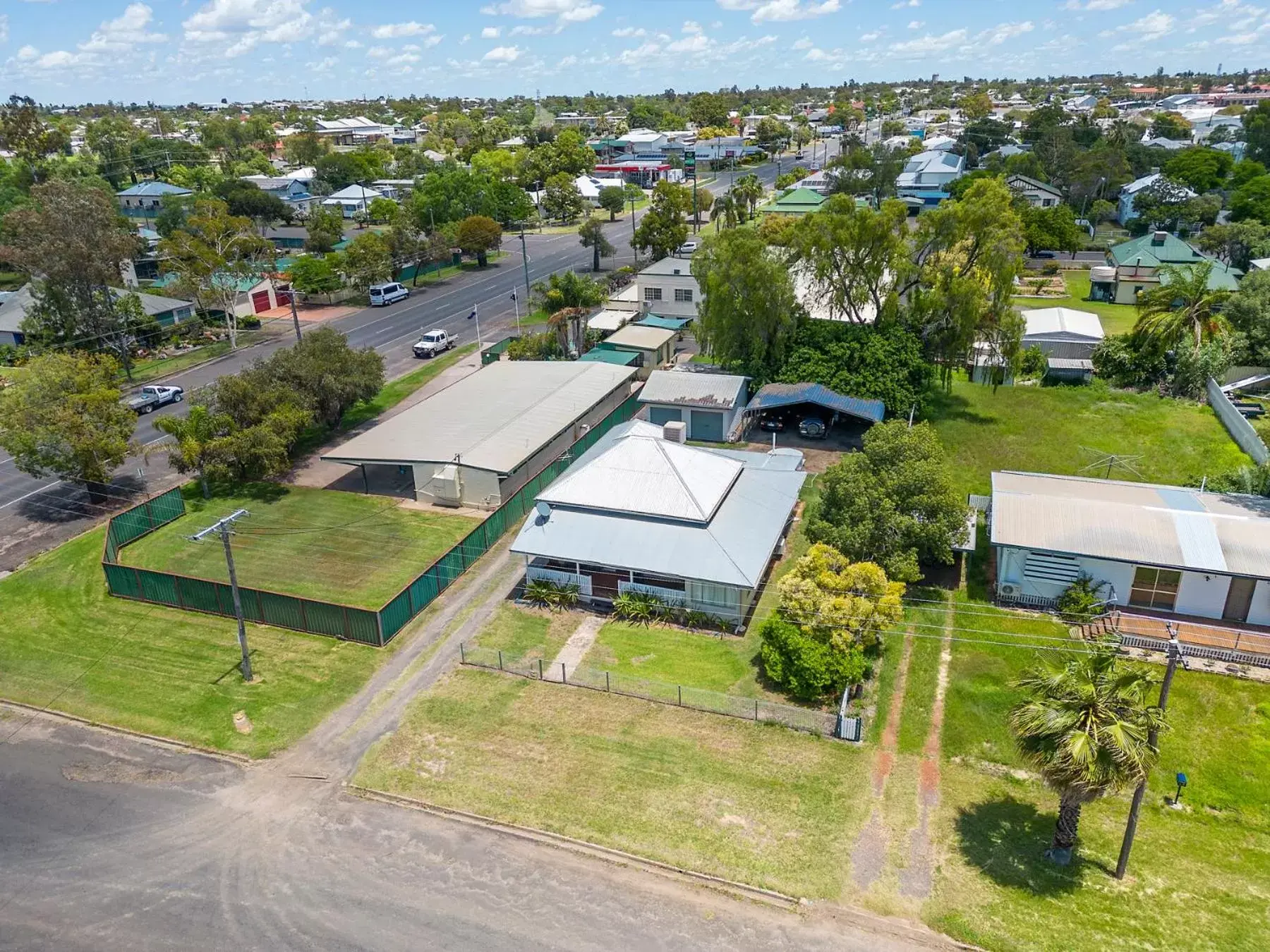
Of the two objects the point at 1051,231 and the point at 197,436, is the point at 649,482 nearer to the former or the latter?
the point at 197,436

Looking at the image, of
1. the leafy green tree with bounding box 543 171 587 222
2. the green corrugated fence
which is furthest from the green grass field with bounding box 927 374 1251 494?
the leafy green tree with bounding box 543 171 587 222

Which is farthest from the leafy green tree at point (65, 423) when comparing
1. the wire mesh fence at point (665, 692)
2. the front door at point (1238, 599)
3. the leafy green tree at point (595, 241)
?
the leafy green tree at point (595, 241)

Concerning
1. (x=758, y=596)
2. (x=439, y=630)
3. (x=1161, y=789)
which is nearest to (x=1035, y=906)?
(x=1161, y=789)

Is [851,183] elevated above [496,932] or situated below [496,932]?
above

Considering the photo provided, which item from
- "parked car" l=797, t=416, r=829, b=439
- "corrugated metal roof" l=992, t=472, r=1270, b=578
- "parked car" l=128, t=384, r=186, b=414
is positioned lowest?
"parked car" l=797, t=416, r=829, b=439

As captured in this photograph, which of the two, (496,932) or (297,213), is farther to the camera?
(297,213)

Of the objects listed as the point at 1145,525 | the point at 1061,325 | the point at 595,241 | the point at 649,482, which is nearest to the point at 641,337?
the point at 649,482

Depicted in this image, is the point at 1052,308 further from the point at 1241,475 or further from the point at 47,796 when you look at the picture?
the point at 47,796

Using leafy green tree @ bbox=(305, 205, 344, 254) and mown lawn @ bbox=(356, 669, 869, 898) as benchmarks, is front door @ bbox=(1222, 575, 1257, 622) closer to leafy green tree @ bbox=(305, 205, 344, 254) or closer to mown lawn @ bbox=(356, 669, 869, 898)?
mown lawn @ bbox=(356, 669, 869, 898)
